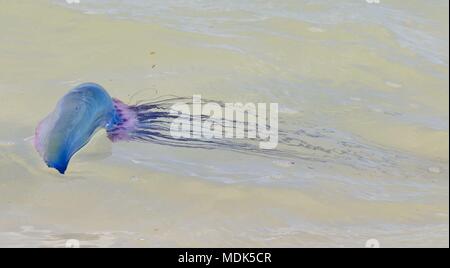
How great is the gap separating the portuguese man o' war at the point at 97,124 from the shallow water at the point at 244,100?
3.2 inches

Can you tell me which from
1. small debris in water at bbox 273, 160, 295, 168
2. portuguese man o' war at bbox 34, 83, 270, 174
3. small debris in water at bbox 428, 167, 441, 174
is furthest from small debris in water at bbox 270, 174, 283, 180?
small debris in water at bbox 428, 167, 441, 174

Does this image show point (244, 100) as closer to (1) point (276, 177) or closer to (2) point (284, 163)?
(2) point (284, 163)

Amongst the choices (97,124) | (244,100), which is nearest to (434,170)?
(244,100)

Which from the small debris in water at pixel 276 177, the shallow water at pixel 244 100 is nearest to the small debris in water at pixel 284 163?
the shallow water at pixel 244 100

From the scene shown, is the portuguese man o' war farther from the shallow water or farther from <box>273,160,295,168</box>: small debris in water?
Answer: <box>273,160,295,168</box>: small debris in water

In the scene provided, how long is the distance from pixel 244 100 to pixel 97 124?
114cm

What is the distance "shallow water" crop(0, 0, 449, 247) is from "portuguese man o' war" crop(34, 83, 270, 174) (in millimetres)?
81

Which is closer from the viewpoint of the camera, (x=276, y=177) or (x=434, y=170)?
(x=276, y=177)

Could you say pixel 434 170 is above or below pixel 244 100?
below

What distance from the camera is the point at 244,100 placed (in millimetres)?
4648

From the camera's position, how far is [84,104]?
3.66 metres

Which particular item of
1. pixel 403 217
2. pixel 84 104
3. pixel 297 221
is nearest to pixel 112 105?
pixel 84 104

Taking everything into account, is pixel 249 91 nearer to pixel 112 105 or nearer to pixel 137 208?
pixel 112 105
